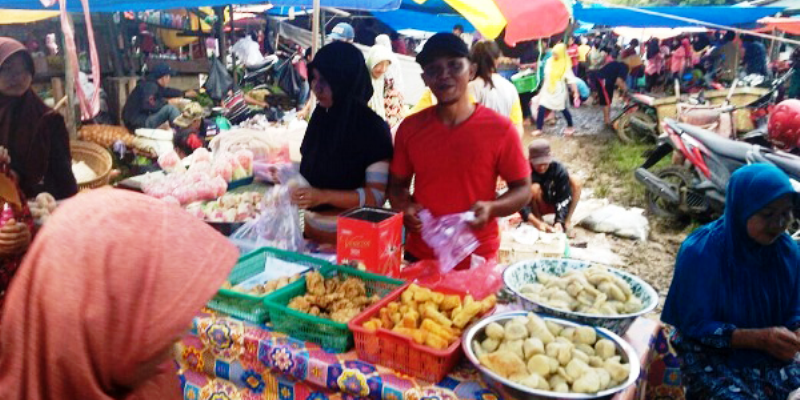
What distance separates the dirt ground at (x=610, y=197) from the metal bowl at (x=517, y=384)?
3117 millimetres

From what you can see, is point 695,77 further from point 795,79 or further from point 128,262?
point 128,262

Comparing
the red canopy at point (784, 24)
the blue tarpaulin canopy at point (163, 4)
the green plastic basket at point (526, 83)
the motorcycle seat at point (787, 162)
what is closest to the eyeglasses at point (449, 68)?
the blue tarpaulin canopy at point (163, 4)

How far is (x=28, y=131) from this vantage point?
2488 mm

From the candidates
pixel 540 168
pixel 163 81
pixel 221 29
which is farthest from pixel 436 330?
pixel 221 29

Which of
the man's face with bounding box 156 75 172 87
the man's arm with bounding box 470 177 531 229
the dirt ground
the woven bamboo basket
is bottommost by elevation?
the dirt ground

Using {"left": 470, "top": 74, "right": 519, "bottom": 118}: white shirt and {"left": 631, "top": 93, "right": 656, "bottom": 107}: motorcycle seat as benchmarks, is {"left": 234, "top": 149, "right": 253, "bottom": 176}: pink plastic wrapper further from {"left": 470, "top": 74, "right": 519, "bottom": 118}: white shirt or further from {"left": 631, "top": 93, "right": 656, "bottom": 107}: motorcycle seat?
{"left": 631, "top": 93, "right": 656, "bottom": 107}: motorcycle seat

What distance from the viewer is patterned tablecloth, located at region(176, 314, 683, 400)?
1662mm

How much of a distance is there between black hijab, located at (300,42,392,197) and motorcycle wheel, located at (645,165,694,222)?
477cm

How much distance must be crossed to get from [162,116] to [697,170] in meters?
6.00

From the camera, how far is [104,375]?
3.26ft

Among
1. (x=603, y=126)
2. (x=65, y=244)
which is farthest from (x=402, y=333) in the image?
(x=603, y=126)

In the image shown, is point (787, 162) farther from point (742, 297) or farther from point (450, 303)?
point (450, 303)

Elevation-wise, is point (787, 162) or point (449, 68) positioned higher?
point (449, 68)

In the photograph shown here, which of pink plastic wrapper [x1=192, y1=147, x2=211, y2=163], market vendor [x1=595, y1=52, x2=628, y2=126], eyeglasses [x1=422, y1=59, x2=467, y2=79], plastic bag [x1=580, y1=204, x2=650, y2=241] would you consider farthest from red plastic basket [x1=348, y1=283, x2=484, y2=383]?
market vendor [x1=595, y1=52, x2=628, y2=126]
